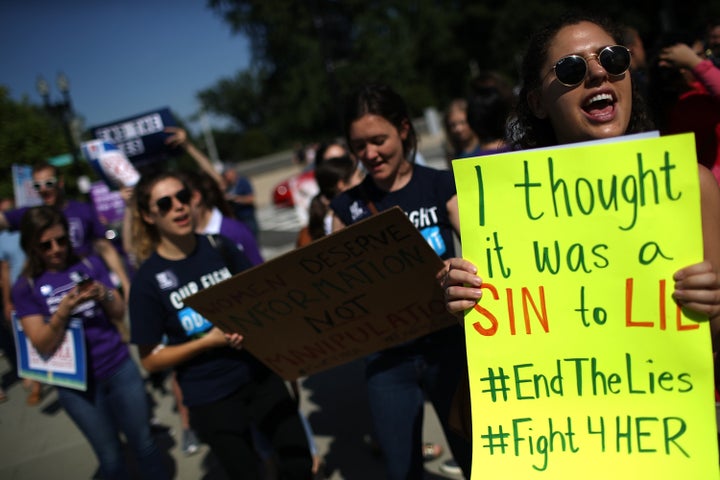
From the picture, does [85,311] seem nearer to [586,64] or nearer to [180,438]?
[180,438]

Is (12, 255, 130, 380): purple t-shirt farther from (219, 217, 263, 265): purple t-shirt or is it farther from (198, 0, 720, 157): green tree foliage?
(198, 0, 720, 157): green tree foliage

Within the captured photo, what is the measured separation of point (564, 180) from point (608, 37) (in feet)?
1.43

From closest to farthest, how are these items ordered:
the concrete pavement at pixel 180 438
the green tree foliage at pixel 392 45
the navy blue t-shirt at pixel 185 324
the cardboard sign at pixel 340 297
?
the cardboard sign at pixel 340 297 < the navy blue t-shirt at pixel 185 324 < the concrete pavement at pixel 180 438 < the green tree foliage at pixel 392 45

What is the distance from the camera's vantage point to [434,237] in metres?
2.12

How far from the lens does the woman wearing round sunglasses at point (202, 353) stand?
2.39m

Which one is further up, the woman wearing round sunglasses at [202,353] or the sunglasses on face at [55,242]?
the sunglasses on face at [55,242]

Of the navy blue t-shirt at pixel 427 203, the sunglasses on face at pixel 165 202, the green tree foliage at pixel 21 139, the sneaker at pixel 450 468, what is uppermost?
the green tree foliage at pixel 21 139

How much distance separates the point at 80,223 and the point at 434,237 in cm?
332

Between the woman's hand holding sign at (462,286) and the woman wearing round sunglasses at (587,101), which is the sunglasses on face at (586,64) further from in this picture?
the woman's hand holding sign at (462,286)

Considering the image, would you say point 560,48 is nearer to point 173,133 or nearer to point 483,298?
point 483,298

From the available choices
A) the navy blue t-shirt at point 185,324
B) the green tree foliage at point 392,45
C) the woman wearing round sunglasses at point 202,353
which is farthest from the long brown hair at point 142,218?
the green tree foliage at point 392,45

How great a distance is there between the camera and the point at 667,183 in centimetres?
108

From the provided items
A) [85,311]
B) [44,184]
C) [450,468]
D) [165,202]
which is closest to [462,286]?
[165,202]

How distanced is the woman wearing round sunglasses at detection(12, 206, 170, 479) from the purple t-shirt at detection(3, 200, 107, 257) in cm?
135
